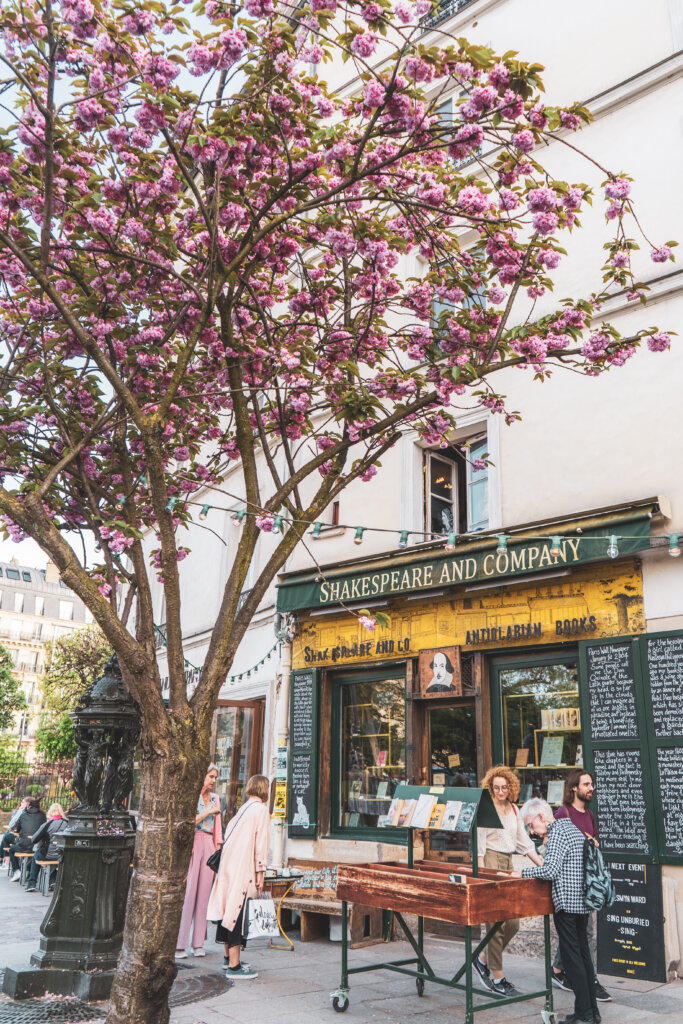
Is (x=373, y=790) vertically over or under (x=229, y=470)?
under

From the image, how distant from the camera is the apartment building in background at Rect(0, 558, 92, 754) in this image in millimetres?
67500

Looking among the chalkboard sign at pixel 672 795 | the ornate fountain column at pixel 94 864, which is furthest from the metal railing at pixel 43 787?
the chalkboard sign at pixel 672 795

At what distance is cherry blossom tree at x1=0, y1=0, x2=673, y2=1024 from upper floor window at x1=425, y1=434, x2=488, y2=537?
9.45ft

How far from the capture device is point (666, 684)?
7508 mm

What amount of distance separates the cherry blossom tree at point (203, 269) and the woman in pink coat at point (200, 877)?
262cm

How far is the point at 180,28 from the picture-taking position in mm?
5785

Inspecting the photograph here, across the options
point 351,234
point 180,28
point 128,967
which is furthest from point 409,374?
point 128,967

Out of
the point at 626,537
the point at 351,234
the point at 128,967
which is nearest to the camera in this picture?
the point at 128,967

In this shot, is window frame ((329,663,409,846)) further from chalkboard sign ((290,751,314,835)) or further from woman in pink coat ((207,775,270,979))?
woman in pink coat ((207,775,270,979))

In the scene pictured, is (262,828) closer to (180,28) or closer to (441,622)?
(441,622)

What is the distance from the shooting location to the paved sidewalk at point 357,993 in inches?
228

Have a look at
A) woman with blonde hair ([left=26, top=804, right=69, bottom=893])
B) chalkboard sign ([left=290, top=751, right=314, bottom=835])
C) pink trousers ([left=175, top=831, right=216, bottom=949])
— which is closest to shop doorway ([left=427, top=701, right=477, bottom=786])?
chalkboard sign ([left=290, top=751, right=314, bottom=835])

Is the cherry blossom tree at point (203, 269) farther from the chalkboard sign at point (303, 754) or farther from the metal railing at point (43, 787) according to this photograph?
the metal railing at point (43, 787)

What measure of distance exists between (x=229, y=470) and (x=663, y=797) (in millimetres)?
10194
